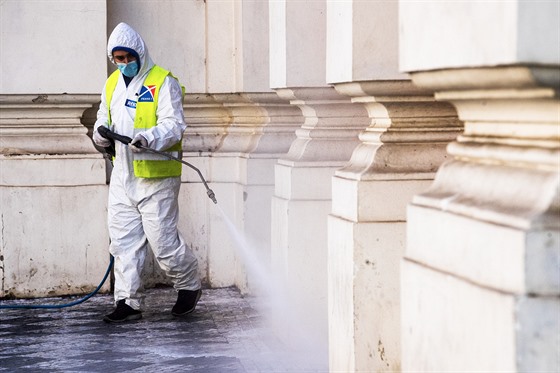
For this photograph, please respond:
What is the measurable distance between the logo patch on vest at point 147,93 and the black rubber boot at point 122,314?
1319 millimetres

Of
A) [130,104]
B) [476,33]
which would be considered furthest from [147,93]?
[476,33]

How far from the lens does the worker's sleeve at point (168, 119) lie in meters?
7.45

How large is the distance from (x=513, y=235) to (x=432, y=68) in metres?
0.66

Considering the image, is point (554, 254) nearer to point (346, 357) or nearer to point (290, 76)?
point (346, 357)

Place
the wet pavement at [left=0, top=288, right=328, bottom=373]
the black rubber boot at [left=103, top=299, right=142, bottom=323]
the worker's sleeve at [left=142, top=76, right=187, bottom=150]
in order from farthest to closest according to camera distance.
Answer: the black rubber boot at [left=103, top=299, right=142, bottom=323]
the worker's sleeve at [left=142, top=76, right=187, bottom=150]
the wet pavement at [left=0, top=288, right=328, bottom=373]

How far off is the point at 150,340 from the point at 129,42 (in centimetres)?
187

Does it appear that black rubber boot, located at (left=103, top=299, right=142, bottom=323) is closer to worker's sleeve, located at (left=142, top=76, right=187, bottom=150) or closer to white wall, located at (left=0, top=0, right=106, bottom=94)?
worker's sleeve, located at (left=142, top=76, right=187, bottom=150)

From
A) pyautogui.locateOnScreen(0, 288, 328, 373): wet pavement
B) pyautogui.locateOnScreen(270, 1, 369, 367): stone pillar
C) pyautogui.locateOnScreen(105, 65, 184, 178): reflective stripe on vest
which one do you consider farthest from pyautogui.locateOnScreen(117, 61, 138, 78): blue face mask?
pyautogui.locateOnScreen(0, 288, 328, 373): wet pavement

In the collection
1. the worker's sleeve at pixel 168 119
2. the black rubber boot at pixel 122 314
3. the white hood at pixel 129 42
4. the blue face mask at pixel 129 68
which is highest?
the white hood at pixel 129 42

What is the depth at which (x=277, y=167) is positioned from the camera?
745cm

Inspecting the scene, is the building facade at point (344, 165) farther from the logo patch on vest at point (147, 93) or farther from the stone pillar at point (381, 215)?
the logo patch on vest at point (147, 93)

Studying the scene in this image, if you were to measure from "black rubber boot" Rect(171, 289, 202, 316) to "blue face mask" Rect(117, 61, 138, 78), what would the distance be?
4.90 feet

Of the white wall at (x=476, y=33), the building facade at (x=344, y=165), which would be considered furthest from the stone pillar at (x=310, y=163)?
the white wall at (x=476, y=33)

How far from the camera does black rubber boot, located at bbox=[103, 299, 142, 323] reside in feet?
26.1
